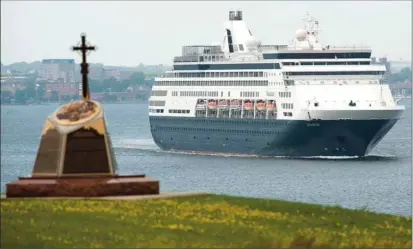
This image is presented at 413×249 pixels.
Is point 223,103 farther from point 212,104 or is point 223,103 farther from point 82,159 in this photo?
point 82,159

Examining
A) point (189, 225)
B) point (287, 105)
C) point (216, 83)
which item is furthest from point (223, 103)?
point (189, 225)

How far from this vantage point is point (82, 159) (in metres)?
29.5

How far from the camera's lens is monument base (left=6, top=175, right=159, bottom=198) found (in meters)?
28.9

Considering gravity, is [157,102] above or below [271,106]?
below

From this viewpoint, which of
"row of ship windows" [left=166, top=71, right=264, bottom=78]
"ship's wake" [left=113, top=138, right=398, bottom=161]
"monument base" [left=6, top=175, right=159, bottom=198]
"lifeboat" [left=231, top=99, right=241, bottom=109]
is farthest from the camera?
"lifeboat" [left=231, top=99, right=241, bottom=109]

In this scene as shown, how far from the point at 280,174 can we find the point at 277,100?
44.0 feet

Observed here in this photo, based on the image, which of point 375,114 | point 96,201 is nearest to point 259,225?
point 96,201

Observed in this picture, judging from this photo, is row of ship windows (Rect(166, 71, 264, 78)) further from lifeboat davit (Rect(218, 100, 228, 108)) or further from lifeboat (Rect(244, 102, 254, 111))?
lifeboat (Rect(244, 102, 254, 111))

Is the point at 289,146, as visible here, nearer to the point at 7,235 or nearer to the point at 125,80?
the point at 7,235

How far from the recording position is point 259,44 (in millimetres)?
90938

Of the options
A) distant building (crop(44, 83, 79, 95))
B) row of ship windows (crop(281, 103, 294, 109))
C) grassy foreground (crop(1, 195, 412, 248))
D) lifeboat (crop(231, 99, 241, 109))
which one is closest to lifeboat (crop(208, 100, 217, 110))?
lifeboat (crop(231, 99, 241, 109))

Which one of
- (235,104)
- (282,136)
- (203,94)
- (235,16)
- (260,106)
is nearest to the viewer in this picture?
(282,136)

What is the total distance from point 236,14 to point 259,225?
69150 millimetres

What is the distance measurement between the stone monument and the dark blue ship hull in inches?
1951
